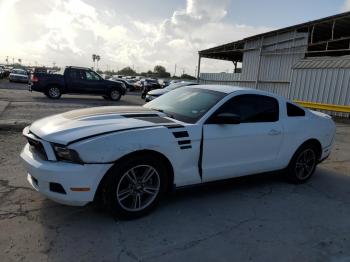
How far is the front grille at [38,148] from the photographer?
3.71m

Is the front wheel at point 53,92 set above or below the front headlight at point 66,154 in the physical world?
below

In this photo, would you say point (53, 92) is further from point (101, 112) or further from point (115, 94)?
point (101, 112)

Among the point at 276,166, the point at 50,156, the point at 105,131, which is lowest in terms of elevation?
the point at 276,166

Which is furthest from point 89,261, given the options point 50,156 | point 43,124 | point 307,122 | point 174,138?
point 307,122

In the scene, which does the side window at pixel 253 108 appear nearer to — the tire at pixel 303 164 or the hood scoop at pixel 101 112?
the tire at pixel 303 164

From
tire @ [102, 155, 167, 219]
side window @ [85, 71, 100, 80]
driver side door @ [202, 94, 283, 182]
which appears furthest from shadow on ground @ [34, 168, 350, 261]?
side window @ [85, 71, 100, 80]

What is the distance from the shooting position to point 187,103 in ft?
15.8

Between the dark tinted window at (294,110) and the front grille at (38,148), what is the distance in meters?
3.68

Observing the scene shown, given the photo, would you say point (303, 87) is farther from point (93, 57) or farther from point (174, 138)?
point (93, 57)

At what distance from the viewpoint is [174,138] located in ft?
13.0

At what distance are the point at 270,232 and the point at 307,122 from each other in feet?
8.05

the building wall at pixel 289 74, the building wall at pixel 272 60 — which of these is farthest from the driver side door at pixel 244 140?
the building wall at pixel 272 60

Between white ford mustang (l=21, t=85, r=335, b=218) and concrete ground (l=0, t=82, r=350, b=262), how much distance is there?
1.13 ft

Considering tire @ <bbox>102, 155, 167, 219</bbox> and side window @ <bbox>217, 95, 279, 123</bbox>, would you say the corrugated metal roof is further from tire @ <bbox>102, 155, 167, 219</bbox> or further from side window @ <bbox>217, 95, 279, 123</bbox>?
tire @ <bbox>102, 155, 167, 219</bbox>
